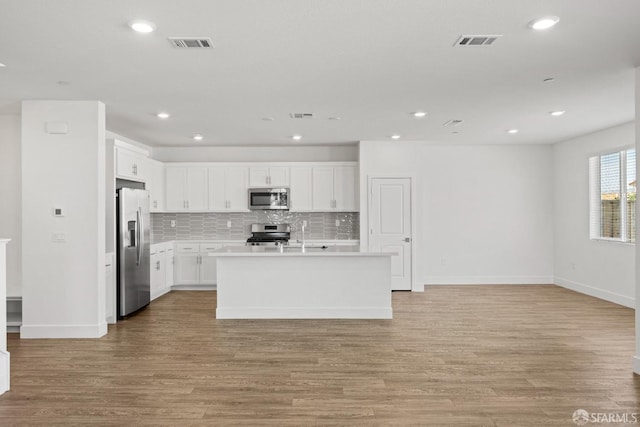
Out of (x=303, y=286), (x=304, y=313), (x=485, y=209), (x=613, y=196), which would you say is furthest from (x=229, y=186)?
(x=613, y=196)

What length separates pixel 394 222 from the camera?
8117 mm

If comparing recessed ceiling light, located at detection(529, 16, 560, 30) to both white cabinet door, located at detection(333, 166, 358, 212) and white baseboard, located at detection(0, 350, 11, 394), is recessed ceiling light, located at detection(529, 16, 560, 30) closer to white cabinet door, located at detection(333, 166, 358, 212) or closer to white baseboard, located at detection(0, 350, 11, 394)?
white baseboard, located at detection(0, 350, 11, 394)

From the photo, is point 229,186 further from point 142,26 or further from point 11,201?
point 142,26

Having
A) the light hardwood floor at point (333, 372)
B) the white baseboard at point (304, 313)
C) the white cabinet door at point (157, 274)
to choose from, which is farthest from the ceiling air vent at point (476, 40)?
the white cabinet door at point (157, 274)

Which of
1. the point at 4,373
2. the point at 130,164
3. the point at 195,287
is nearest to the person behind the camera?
the point at 4,373

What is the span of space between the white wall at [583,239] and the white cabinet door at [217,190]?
613 centimetres

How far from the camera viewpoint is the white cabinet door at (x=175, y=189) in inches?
329

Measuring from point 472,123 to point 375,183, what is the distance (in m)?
2.10

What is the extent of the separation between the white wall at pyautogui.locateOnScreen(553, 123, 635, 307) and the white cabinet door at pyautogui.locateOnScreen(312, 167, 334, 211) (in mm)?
4185

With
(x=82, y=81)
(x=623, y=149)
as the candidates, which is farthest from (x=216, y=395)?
(x=623, y=149)

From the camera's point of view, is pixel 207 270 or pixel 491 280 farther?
pixel 491 280

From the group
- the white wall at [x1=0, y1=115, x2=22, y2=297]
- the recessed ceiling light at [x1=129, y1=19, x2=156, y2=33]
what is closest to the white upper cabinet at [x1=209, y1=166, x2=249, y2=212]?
the white wall at [x1=0, y1=115, x2=22, y2=297]

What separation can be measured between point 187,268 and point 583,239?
6835 mm

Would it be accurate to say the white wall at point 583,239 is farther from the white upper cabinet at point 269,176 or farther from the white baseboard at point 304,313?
the white upper cabinet at point 269,176
